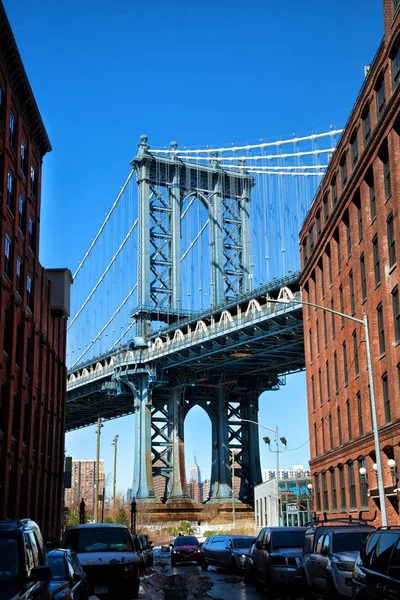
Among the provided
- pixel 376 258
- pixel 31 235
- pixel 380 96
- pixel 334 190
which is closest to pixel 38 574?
pixel 376 258

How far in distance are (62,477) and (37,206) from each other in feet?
57.9

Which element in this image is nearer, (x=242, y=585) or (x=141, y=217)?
(x=242, y=585)

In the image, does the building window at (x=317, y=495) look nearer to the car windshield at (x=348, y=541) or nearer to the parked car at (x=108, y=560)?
the parked car at (x=108, y=560)

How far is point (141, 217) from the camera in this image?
A: 85.0 metres

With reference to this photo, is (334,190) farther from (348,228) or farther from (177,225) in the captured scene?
(177,225)

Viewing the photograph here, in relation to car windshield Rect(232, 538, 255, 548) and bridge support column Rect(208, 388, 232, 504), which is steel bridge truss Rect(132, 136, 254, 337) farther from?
car windshield Rect(232, 538, 255, 548)

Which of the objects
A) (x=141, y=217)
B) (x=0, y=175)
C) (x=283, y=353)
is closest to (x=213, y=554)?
(x=0, y=175)

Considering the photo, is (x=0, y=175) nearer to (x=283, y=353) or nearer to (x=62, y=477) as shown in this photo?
(x=62, y=477)

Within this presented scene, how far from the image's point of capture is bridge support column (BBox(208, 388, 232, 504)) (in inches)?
3637

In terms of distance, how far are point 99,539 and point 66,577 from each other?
5941mm

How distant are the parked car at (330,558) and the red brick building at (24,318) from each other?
775 inches

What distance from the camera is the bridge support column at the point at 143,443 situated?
277ft

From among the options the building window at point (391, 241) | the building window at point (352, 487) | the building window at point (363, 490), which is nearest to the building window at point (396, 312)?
the building window at point (391, 241)

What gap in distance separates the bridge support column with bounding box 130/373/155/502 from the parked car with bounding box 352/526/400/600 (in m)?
73.6
